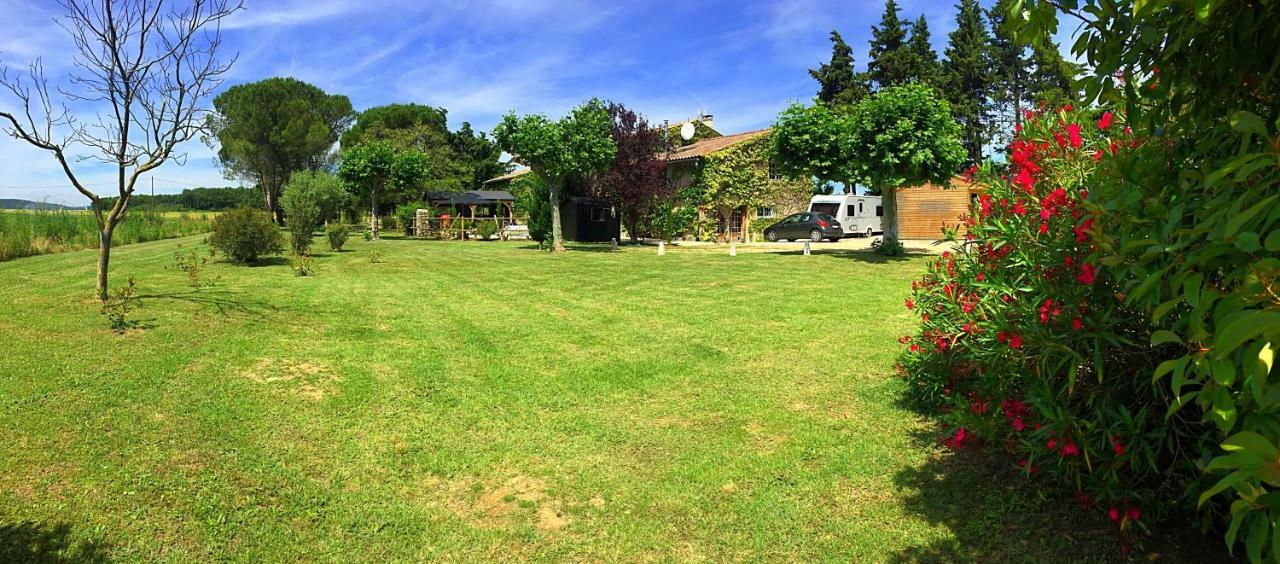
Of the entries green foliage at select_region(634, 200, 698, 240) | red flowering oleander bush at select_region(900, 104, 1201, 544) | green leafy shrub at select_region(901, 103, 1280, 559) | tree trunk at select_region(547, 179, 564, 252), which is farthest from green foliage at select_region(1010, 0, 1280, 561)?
green foliage at select_region(634, 200, 698, 240)

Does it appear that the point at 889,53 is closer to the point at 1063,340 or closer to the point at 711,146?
the point at 711,146

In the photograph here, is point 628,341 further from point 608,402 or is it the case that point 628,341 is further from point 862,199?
point 862,199

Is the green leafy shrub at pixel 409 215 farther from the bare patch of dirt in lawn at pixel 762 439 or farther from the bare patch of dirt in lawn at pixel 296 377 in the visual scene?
the bare patch of dirt in lawn at pixel 762 439

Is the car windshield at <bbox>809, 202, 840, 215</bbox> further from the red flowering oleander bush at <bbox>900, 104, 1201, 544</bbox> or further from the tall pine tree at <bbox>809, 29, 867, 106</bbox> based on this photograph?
the red flowering oleander bush at <bbox>900, 104, 1201, 544</bbox>

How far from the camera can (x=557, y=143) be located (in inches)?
914

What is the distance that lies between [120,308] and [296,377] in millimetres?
3100

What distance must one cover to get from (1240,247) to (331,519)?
410 centimetres

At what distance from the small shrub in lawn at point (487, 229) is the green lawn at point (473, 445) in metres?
23.7

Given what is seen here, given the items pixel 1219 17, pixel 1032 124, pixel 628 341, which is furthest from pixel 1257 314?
pixel 628 341

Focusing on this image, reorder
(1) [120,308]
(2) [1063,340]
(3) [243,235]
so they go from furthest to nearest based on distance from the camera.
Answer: (3) [243,235], (1) [120,308], (2) [1063,340]

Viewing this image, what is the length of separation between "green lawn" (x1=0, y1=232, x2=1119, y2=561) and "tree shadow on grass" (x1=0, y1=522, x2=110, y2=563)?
0.04ft

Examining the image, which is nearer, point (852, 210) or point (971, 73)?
point (852, 210)

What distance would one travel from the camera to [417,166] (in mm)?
34438

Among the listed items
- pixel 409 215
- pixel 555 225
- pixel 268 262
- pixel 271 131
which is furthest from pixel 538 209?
pixel 271 131
